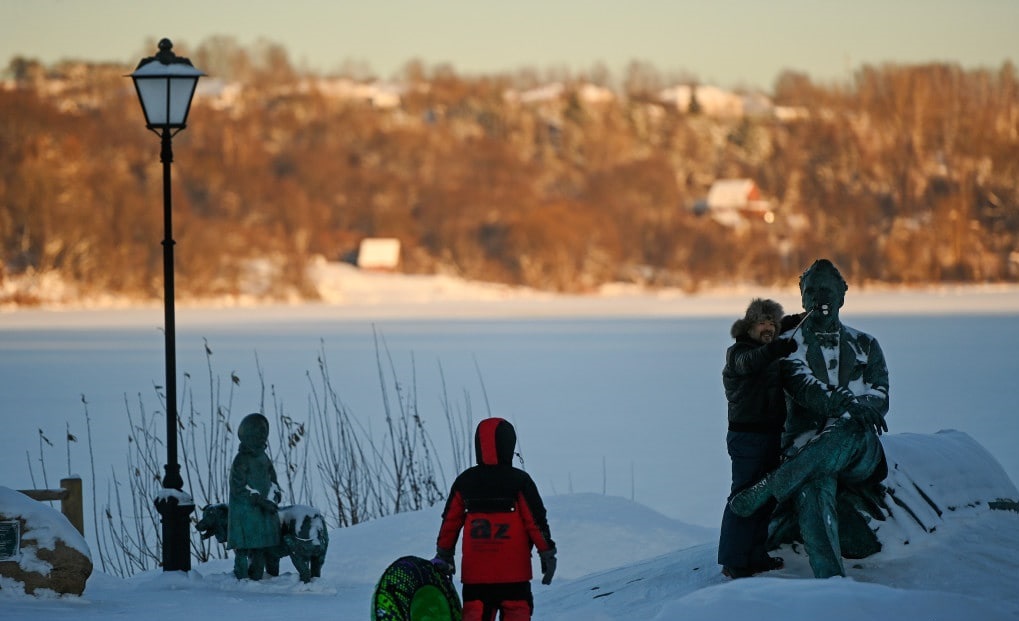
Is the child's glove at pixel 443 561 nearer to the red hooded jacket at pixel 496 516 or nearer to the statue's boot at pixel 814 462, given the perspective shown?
the red hooded jacket at pixel 496 516

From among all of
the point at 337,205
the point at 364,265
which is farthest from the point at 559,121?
the point at 364,265

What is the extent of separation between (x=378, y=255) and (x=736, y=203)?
35.2 meters

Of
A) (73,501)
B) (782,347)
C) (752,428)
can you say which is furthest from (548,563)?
(73,501)

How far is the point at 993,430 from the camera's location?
19859 millimetres

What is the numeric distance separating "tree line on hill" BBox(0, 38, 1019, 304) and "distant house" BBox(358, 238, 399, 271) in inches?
44.4

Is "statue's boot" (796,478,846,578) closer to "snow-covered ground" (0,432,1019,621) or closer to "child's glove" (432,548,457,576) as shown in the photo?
"snow-covered ground" (0,432,1019,621)

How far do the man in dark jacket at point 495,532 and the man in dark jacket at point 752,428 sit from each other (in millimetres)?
1070

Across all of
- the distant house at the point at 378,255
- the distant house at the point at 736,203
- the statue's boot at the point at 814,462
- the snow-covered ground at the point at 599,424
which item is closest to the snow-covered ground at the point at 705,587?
the snow-covered ground at the point at 599,424

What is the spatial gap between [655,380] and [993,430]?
1044cm

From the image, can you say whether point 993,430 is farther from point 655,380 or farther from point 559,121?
point 559,121

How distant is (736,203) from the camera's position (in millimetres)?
108125

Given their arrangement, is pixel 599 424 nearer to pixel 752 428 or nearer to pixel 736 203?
pixel 752 428

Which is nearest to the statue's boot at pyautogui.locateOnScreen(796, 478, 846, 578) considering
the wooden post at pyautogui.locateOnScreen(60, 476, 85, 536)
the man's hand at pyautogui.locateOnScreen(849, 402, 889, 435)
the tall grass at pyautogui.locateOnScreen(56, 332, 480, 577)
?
the man's hand at pyautogui.locateOnScreen(849, 402, 889, 435)

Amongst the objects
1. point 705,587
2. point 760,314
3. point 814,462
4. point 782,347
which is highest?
point 760,314
